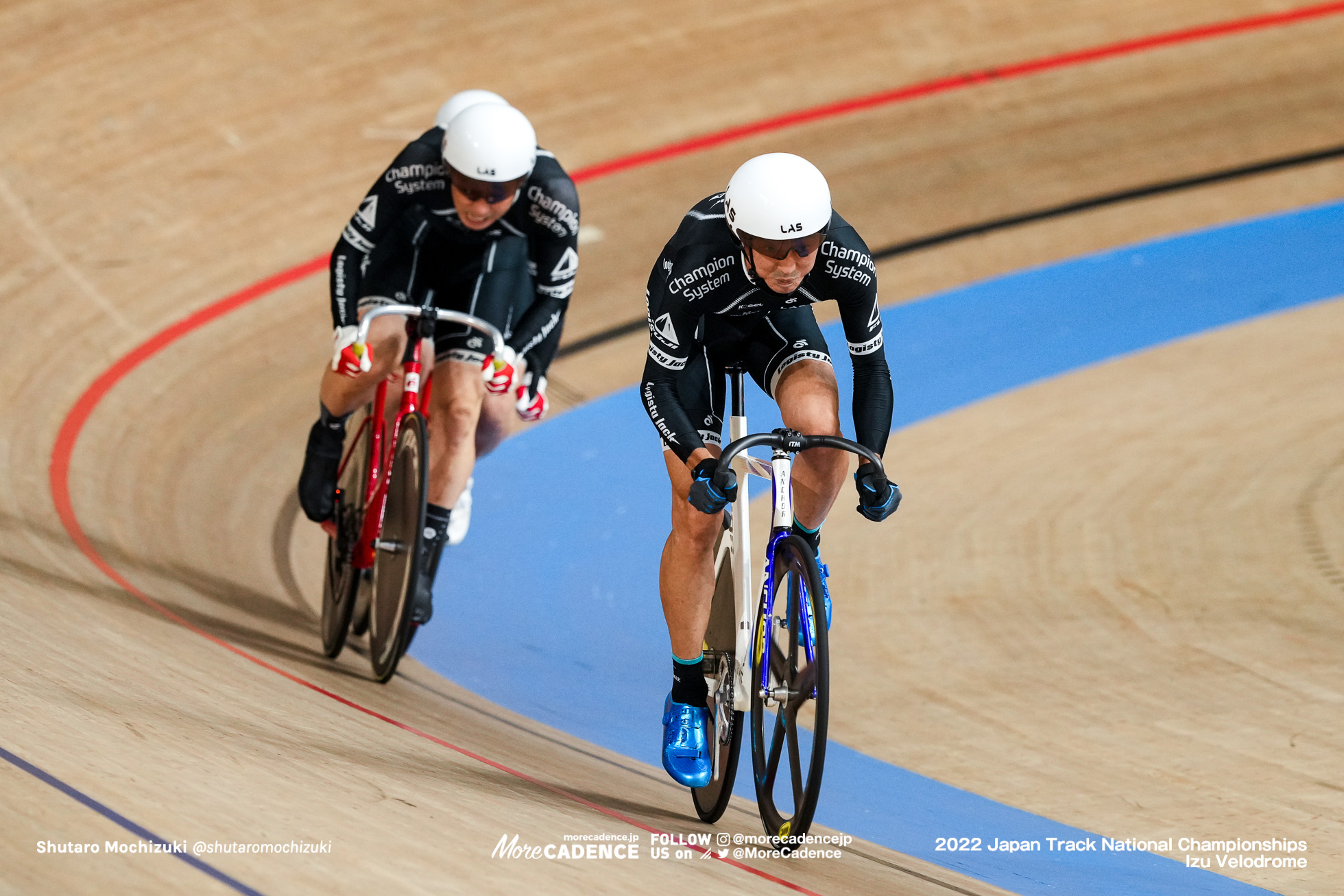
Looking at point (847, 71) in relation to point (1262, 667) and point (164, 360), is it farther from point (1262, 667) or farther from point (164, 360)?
point (1262, 667)

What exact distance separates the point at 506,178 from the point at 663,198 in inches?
130

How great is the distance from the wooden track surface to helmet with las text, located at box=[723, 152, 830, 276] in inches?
42.2

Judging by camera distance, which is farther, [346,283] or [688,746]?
[346,283]

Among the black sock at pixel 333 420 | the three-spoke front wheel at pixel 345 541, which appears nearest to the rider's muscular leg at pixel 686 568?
the three-spoke front wheel at pixel 345 541

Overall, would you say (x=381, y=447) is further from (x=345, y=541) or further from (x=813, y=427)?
(x=813, y=427)

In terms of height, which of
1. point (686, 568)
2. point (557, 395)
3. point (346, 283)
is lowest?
point (686, 568)

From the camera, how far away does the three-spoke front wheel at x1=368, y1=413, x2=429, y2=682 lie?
10.8ft

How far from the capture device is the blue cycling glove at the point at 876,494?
2451mm

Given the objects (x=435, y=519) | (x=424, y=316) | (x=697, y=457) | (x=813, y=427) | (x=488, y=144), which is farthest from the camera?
(x=435, y=519)

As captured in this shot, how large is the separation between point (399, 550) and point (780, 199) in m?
1.47

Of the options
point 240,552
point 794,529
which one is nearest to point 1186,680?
point 794,529

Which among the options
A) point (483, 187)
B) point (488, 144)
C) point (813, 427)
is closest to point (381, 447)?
point (483, 187)

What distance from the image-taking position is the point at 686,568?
276 cm

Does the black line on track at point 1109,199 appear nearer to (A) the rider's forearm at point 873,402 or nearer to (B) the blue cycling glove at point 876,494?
(A) the rider's forearm at point 873,402
